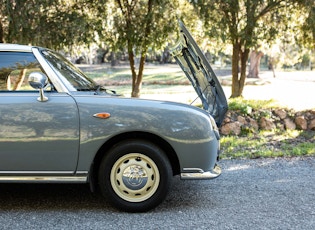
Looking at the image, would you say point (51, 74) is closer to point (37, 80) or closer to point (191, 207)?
point (37, 80)

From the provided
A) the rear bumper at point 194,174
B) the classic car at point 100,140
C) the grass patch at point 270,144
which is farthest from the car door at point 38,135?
the grass patch at point 270,144

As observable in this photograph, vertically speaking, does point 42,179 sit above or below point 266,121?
above

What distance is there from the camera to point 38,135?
13.8ft

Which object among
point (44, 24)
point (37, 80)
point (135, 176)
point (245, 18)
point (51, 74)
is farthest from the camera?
point (245, 18)

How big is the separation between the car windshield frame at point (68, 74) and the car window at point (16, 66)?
0.53 feet

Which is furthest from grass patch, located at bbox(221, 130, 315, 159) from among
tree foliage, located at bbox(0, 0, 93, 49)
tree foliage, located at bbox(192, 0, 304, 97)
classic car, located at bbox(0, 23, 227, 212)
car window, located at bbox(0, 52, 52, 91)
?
tree foliage, located at bbox(0, 0, 93, 49)

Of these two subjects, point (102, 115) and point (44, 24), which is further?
point (44, 24)

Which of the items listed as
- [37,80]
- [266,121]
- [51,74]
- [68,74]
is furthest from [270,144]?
[37,80]

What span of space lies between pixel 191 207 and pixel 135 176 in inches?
29.3

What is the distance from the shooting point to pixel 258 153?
7434 mm

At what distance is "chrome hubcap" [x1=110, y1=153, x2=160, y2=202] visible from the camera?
432cm

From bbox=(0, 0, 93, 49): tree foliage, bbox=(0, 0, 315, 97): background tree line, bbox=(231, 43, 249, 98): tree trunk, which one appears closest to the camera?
bbox=(0, 0, 93, 49): tree foliage

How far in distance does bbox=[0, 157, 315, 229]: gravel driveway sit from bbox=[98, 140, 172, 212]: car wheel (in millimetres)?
143

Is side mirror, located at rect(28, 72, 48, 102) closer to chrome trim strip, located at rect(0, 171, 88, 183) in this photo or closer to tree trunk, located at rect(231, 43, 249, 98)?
chrome trim strip, located at rect(0, 171, 88, 183)
